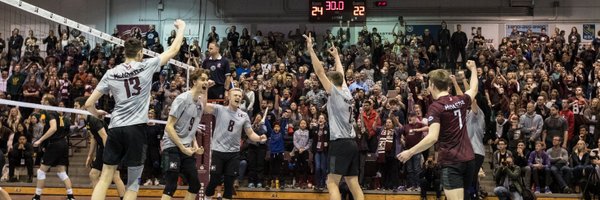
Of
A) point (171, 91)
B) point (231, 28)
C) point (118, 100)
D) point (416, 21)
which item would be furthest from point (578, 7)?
point (118, 100)

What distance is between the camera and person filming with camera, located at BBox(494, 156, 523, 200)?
15883 millimetres

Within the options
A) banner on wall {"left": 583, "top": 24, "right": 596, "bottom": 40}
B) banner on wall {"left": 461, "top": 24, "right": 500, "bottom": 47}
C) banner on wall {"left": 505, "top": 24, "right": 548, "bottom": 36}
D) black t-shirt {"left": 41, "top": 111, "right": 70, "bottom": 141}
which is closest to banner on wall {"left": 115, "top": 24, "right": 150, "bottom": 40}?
banner on wall {"left": 461, "top": 24, "right": 500, "bottom": 47}

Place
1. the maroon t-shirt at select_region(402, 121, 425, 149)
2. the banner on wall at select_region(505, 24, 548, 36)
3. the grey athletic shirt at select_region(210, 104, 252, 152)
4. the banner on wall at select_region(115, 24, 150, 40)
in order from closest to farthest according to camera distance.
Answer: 1. the grey athletic shirt at select_region(210, 104, 252, 152)
2. the maroon t-shirt at select_region(402, 121, 425, 149)
3. the banner on wall at select_region(505, 24, 548, 36)
4. the banner on wall at select_region(115, 24, 150, 40)

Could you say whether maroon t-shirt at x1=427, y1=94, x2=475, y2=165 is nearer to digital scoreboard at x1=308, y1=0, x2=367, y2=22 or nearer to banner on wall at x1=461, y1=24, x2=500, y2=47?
digital scoreboard at x1=308, y1=0, x2=367, y2=22

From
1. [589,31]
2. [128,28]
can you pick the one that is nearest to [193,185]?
[128,28]

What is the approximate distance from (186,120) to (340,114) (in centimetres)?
221

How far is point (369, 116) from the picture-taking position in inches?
695

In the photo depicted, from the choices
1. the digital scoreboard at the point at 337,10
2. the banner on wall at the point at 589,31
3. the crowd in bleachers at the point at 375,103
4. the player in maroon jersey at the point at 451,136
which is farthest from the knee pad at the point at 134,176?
the banner on wall at the point at 589,31

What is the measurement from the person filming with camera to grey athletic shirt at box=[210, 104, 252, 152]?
7.76 meters

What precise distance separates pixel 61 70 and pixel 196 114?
54.3 feet

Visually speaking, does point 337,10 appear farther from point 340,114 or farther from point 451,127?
point 451,127

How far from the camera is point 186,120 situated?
31.7ft

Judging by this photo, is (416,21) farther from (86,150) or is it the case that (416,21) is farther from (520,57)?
(86,150)

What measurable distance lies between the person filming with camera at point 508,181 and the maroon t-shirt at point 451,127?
8.75 metres
